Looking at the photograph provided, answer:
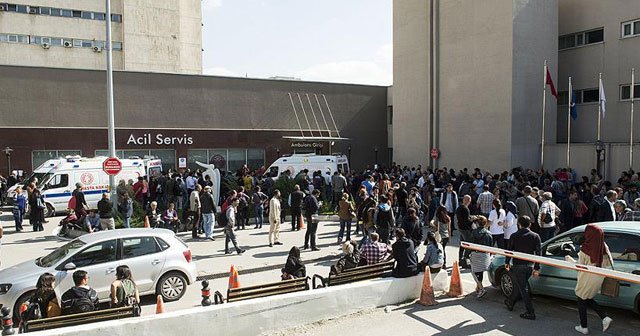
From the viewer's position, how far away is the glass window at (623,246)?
28.0ft

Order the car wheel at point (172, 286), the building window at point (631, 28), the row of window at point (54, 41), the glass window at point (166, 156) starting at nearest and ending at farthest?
1. the car wheel at point (172, 286)
2. the building window at point (631, 28)
3. the glass window at point (166, 156)
4. the row of window at point (54, 41)

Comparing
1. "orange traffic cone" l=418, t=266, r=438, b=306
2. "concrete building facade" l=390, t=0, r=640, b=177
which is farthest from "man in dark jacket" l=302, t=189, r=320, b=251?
"concrete building facade" l=390, t=0, r=640, b=177

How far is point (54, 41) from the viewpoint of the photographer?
45.2m

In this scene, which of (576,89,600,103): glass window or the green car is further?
(576,89,600,103): glass window

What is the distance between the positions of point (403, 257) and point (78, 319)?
18.5 ft

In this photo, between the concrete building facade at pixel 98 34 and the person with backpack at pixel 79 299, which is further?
the concrete building facade at pixel 98 34

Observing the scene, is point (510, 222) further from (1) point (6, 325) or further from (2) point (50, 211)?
(2) point (50, 211)

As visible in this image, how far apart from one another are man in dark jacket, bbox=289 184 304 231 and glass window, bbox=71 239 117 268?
7956 millimetres

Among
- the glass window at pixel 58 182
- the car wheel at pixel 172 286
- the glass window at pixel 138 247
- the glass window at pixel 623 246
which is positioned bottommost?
the car wheel at pixel 172 286

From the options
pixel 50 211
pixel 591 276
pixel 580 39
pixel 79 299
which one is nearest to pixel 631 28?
pixel 580 39

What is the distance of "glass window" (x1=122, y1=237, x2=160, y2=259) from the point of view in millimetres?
10445

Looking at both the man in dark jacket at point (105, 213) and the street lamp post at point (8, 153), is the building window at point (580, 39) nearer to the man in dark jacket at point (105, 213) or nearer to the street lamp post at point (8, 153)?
the man in dark jacket at point (105, 213)

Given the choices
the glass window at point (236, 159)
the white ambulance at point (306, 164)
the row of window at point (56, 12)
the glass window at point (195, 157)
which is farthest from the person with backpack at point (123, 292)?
the row of window at point (56, 12)

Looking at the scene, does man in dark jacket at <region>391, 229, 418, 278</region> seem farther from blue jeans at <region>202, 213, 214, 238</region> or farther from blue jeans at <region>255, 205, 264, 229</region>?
blue jeans at <region>255, 205, 264, 229</region>
